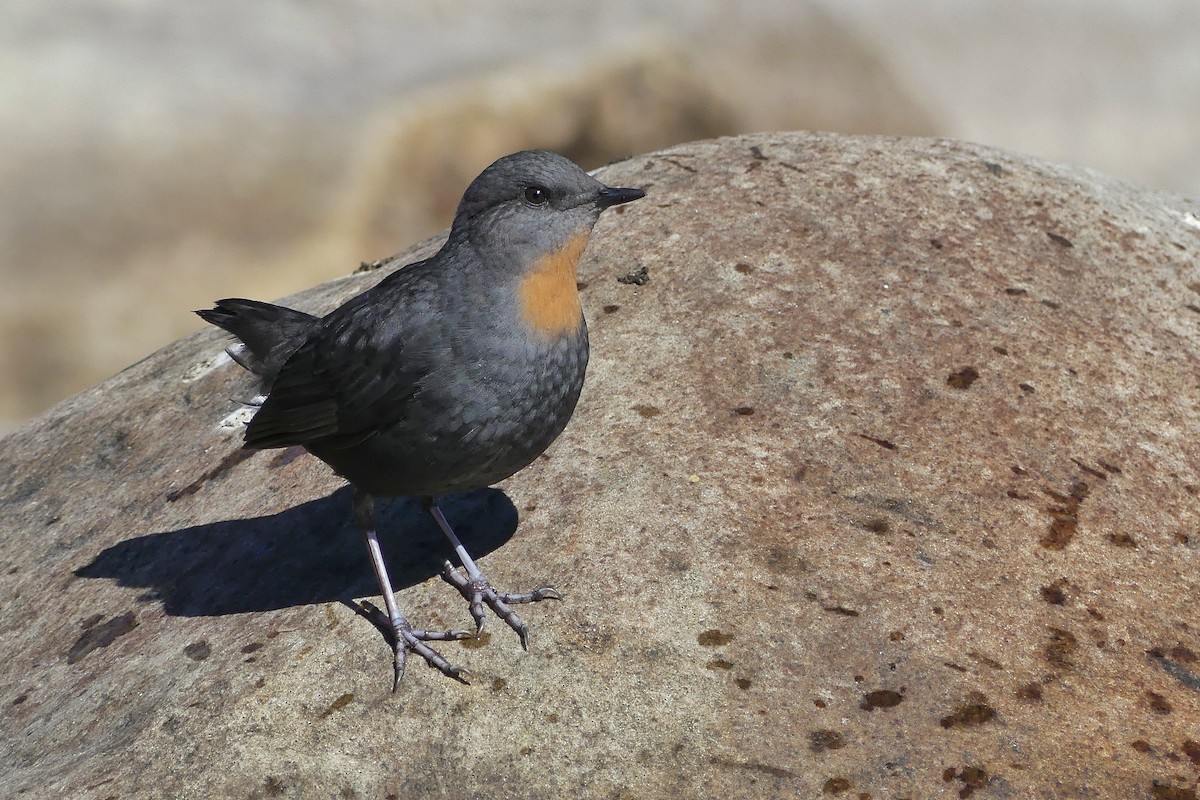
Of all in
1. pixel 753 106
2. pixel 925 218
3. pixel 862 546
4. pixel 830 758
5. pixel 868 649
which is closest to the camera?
pixel 830 758

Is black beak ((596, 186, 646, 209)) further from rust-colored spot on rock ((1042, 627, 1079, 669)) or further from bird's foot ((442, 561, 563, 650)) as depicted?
rust-colored spot on rock ((1042, 627, 1079, 669))

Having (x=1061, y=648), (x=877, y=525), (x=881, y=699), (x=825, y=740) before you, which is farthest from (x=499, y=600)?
(x=1061, y=648)

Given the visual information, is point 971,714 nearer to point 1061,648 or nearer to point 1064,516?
point 1061,648

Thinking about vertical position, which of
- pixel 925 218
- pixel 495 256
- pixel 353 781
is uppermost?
pixel 925 218

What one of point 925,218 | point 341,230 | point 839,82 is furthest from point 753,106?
point 925,218

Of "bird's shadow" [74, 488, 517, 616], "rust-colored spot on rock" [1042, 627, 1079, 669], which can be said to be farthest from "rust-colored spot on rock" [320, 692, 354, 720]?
"rust-colored spot on rock" [1042, 627, 1079, 669]

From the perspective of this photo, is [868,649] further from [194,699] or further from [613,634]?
[194,699]

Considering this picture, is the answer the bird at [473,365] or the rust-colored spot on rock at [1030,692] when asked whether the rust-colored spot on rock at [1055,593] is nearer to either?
the rust-colored spot on rock at [1030,692]
